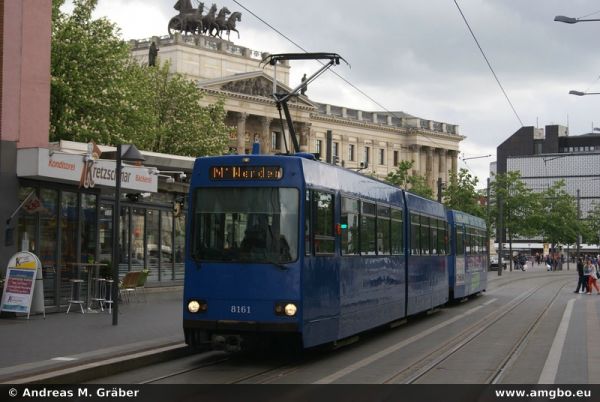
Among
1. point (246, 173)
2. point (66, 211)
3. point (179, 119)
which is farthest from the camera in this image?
point (179, 119)

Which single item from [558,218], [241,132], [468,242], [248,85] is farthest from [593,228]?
[468,242]

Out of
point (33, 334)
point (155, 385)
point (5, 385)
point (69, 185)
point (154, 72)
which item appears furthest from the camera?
point (154, 72)

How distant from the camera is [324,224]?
48.4 feet

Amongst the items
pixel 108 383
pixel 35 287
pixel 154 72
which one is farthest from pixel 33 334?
pixel 154 72

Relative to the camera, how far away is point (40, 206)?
20734 millimetres

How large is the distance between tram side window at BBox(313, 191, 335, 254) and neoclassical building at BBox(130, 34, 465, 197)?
6584 centimetres

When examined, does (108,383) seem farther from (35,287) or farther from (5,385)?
(35,287)

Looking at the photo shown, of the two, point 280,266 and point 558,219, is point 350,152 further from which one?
point 280,266

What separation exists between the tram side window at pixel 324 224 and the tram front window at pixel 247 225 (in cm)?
63

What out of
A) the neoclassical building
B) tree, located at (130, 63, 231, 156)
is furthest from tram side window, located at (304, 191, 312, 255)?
the neoclassical building

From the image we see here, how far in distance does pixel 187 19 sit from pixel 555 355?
91.7 m

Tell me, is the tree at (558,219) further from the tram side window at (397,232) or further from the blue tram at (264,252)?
the blue tram at (264,252)

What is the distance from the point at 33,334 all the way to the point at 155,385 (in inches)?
208

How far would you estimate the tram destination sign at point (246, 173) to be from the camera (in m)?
14.0
